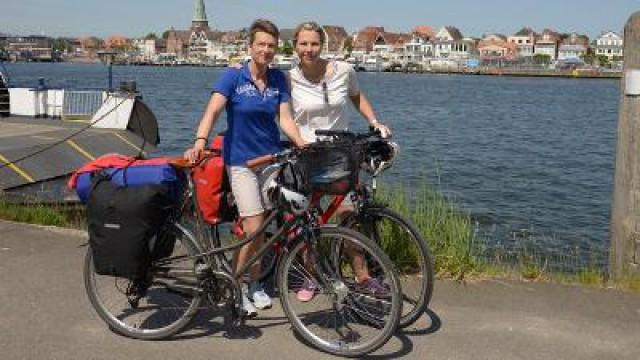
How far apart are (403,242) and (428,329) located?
0.68m

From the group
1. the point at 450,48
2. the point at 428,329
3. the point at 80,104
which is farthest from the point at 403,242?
the point at 450,48

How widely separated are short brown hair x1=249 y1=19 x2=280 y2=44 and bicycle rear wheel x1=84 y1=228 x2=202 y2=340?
4.38ft

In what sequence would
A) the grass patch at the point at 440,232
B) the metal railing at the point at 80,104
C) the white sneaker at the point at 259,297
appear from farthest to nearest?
the metal railing at the point at 80,104 < the grass patch at the point at 440,232 < the white sneaker at the point at 259,297

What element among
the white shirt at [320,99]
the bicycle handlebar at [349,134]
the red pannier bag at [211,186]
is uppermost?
the white shirt at [320,99]

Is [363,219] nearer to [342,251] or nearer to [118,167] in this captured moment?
[342,251]

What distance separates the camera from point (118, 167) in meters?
4.47

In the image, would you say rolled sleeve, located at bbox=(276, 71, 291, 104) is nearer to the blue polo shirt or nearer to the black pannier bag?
the blue polo shirt

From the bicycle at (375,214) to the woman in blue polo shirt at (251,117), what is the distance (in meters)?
0.29

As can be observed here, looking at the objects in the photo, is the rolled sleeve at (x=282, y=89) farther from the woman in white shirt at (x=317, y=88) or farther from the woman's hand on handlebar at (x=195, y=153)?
the woman's hand on handlebar at (x=195, y=153)

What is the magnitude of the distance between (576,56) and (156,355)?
202m

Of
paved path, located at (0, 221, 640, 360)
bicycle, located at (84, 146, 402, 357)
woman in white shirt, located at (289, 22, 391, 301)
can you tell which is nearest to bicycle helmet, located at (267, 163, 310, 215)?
bicycle, located at (84, 146, 402, 357)

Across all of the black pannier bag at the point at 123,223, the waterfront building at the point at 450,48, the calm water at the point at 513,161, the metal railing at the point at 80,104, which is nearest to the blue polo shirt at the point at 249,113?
the black pannier bag at the point at 123,223

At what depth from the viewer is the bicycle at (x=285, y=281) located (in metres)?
4.32

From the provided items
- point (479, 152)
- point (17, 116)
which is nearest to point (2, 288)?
point (17, 116)
